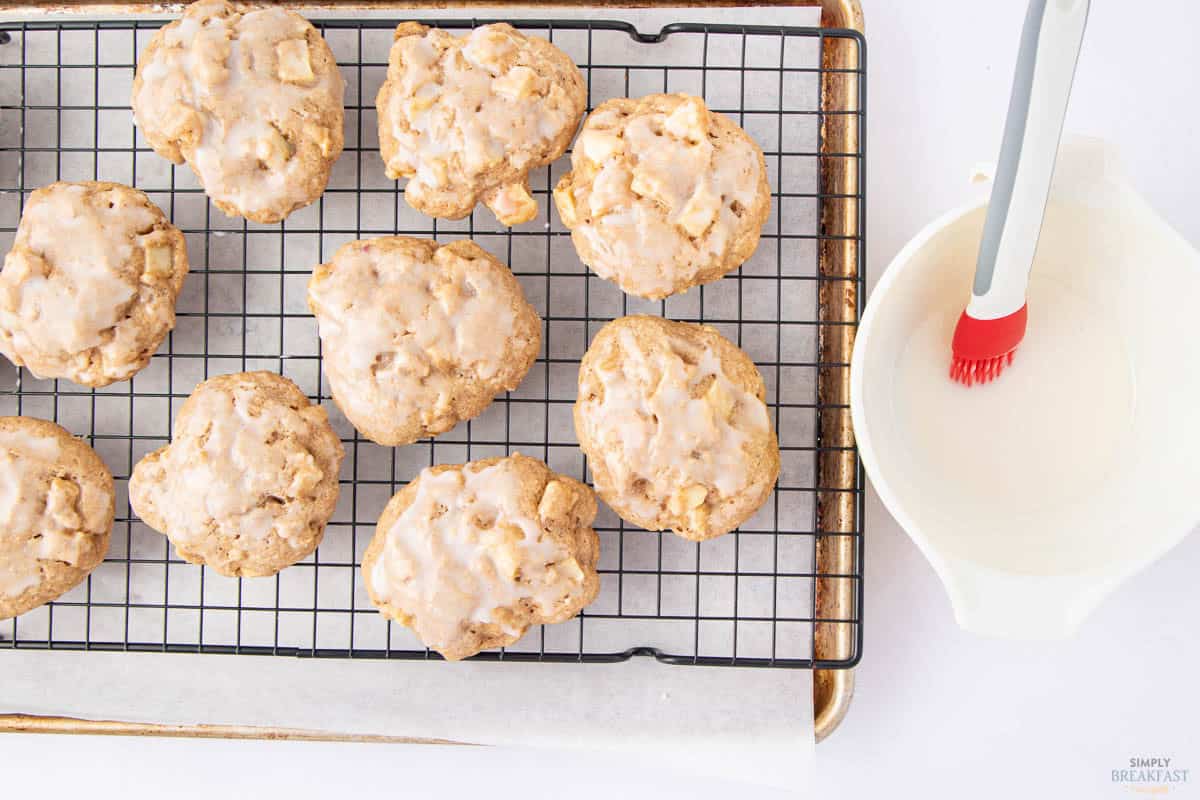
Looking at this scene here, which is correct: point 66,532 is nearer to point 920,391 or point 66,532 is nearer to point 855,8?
point 920,391

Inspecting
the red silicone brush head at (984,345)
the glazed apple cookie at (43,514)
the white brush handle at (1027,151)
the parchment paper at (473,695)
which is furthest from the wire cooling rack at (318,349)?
the white brush handle at (1027,151)

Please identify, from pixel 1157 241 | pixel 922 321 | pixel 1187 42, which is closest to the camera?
pixel 1157 241

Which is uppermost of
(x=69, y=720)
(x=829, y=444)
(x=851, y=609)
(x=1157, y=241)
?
(x=1157, y=241)

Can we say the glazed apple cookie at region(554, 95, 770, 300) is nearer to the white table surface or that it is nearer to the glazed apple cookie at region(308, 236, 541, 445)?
the glazed apple cookie at region(308, 236, 541, 445)

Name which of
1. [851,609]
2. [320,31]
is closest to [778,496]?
[851,609]

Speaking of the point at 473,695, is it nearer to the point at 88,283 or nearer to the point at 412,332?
the point at 412,332

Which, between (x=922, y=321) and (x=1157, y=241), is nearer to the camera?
(x=1157, y=241)
